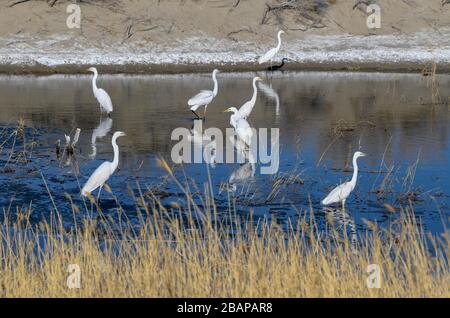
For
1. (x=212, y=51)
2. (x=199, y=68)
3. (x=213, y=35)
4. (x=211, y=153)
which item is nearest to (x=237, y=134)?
(x=211, y=153)

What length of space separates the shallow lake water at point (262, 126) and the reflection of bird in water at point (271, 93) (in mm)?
27

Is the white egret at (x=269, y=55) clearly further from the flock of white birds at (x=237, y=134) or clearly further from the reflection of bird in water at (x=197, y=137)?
the reflection of bird in water at (x=197, y=137)

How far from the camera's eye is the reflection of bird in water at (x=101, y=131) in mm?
13977

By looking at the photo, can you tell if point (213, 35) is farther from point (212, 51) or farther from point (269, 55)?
point (269, 55)

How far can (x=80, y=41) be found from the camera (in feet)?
80.3

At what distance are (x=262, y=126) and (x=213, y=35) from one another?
9.86m

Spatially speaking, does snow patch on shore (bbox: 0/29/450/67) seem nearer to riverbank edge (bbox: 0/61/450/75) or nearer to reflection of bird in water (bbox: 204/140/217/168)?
riverbank edge (bbox: 0/61/450/75)

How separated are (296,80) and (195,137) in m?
8.29

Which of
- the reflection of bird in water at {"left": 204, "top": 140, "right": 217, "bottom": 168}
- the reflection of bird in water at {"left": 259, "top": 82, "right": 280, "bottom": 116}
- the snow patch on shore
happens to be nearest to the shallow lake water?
the reflection of bird in water at {"left": 259, "top": 82, "right": 280, "bottom": 116}

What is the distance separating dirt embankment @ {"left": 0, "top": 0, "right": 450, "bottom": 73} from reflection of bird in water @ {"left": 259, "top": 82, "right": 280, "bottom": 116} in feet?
7.55

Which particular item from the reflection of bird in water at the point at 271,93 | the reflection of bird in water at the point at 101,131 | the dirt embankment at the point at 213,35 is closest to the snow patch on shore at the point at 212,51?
the dirt embankment at the point at 213,35

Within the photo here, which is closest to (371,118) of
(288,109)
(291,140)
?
(288,109)

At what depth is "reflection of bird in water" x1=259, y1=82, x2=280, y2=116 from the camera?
1821 cm
